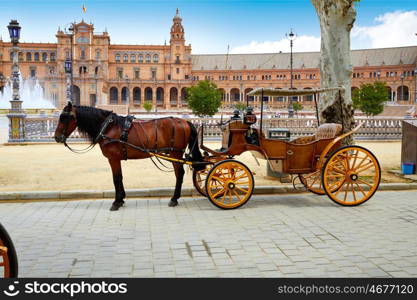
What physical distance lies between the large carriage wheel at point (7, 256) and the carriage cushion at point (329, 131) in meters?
5.83

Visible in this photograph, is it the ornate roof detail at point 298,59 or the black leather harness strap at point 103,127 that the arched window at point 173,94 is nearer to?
the ornate roof detail at point 298,59

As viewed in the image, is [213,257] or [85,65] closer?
[213,257]

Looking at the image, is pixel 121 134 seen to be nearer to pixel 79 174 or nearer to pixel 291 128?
pixel 79 174

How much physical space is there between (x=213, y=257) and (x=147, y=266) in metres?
0.71

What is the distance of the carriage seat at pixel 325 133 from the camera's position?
755cm

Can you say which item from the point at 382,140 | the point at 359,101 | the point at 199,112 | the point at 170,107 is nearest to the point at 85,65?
the point at 170,107

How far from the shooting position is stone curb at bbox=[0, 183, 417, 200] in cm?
789

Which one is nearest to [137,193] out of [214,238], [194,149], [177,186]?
[177,186]

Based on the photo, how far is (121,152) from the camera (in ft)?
23.7

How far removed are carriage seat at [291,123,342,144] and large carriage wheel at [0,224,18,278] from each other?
19.1 ft

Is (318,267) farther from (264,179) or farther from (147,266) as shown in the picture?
(264,179)

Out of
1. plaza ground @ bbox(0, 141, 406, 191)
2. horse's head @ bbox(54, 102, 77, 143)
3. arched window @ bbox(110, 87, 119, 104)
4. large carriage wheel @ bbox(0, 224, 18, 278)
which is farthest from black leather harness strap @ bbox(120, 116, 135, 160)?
arched window @ bbox(110, 87, 119, 104)

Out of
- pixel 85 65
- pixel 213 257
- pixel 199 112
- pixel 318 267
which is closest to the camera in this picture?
pixel 318 267

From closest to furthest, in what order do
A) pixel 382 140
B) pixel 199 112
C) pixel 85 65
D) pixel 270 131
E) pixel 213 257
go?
pixel 213 257, pixel 270 131, pixel 382 140, pixel 199 112, pixel 85 65
